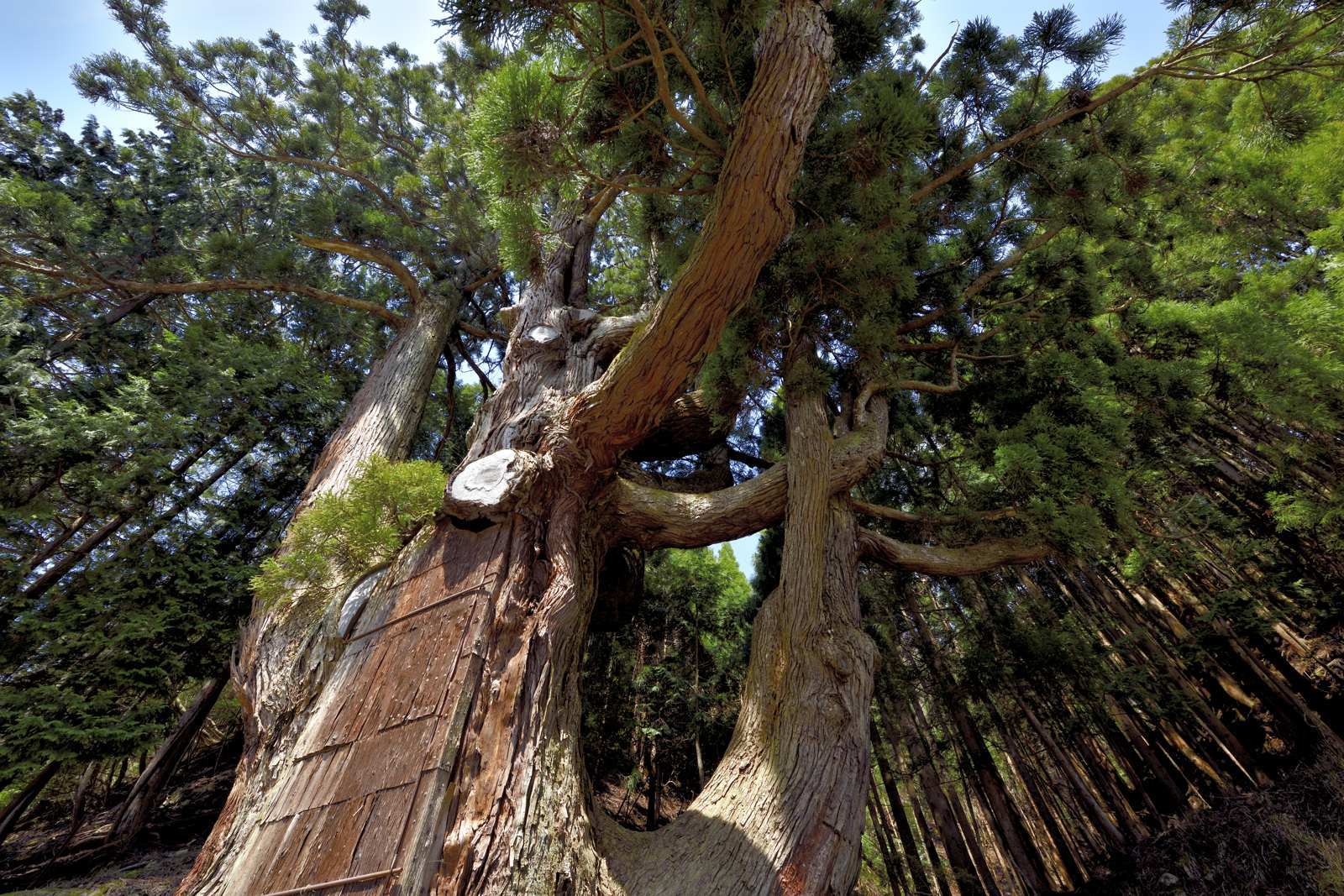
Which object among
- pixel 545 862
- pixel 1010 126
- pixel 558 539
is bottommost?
pixel 545 862

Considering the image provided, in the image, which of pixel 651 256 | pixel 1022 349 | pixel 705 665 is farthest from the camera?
pixel 705 665

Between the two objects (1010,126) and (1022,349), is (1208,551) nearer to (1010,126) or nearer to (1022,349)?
(1022,349)

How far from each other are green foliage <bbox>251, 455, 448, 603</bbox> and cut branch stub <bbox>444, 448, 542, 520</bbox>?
22 centimetres

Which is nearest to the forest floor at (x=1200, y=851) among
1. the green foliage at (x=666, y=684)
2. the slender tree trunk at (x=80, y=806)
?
the slender tree trunk at (x=80, y=806)

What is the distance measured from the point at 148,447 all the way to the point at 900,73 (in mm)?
6586

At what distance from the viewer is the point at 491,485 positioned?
2721mm

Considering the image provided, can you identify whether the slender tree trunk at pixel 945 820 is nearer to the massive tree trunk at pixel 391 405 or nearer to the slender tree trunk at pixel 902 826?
the slender tree trunk at pixel 902 826

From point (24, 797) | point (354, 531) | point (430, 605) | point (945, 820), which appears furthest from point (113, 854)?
point (945, 820)

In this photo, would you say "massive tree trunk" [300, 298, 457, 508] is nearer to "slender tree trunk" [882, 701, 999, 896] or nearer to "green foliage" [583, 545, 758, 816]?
"green foliage" [583, 545, 758, 816]

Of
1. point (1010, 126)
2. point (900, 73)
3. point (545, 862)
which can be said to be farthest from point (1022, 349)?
point (545, 862)

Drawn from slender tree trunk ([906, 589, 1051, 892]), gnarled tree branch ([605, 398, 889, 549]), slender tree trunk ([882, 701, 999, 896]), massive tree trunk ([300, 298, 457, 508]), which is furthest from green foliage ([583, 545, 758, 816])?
massive tree trunk ([300, 298, 457, 508])

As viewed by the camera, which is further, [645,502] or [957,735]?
[957,735]

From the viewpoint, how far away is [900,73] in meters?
3.84

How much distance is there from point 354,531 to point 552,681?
1.43m
